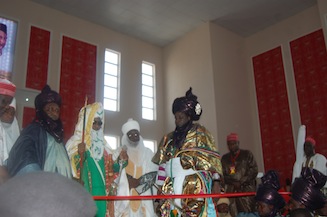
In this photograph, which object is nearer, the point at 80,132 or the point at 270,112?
the point at 80,132

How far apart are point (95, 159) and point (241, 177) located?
8.68 feet

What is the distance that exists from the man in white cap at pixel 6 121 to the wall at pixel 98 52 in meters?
4.55

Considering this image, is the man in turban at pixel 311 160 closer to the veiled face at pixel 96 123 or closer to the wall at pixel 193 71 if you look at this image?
the wall at pixel 193 71

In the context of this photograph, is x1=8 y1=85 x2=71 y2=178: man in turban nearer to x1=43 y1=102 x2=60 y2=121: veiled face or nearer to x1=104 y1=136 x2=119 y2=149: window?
x1=43 y1=102 x2=60 y2=121: veiled face

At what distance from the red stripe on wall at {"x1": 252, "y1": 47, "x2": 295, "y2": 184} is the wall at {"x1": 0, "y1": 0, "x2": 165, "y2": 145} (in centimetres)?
294

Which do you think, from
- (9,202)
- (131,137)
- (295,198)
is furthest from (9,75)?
(9,202)

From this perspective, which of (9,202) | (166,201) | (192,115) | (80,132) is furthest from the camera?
(80,132)

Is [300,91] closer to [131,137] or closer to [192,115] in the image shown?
[131,137]

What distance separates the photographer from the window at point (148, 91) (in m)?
10.4

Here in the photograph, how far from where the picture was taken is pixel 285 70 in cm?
948

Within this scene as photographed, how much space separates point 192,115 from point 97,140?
4.64 feet

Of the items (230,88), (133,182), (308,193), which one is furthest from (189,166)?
(230,88)

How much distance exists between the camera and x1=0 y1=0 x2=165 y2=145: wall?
827 centimetres

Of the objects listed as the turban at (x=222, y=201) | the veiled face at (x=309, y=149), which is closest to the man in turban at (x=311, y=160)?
the veiled face at (x=309, y=149)
